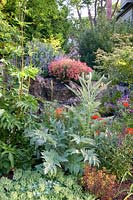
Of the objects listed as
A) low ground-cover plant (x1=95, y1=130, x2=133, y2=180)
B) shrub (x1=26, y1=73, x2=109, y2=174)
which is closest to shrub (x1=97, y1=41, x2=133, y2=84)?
shrub (x1=26, y1=73, x2=109, y2=174)

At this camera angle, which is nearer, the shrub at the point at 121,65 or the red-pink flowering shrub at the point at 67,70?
the shrub at the point at 121,65

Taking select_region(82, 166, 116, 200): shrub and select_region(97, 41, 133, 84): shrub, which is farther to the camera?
select_region(97, 41, 133, 84): shrub

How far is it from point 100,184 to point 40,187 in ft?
1.64

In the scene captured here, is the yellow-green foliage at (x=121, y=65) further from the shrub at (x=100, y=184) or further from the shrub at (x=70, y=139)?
the shrub at (x=100, y=184)

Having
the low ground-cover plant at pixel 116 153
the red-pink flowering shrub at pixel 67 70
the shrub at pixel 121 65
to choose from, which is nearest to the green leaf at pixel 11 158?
the low ground-cover plant at pixel 116 153

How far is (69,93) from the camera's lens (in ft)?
21.6

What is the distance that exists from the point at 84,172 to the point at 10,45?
1.44 m

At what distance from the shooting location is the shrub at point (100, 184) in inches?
103

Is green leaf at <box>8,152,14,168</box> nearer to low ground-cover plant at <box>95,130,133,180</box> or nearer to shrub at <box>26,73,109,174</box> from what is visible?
shrub at <box>26,73,109,174</box>

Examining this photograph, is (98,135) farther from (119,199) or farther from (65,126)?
(119,199)

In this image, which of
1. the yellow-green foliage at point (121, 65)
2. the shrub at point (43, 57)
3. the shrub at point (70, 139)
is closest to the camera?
the shrub at point (70, 139)

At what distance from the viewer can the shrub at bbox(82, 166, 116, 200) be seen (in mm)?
2605

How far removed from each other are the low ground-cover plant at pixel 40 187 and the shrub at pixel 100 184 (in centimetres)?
7

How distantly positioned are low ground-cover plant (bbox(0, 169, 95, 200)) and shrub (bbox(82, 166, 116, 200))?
70 millimetres
